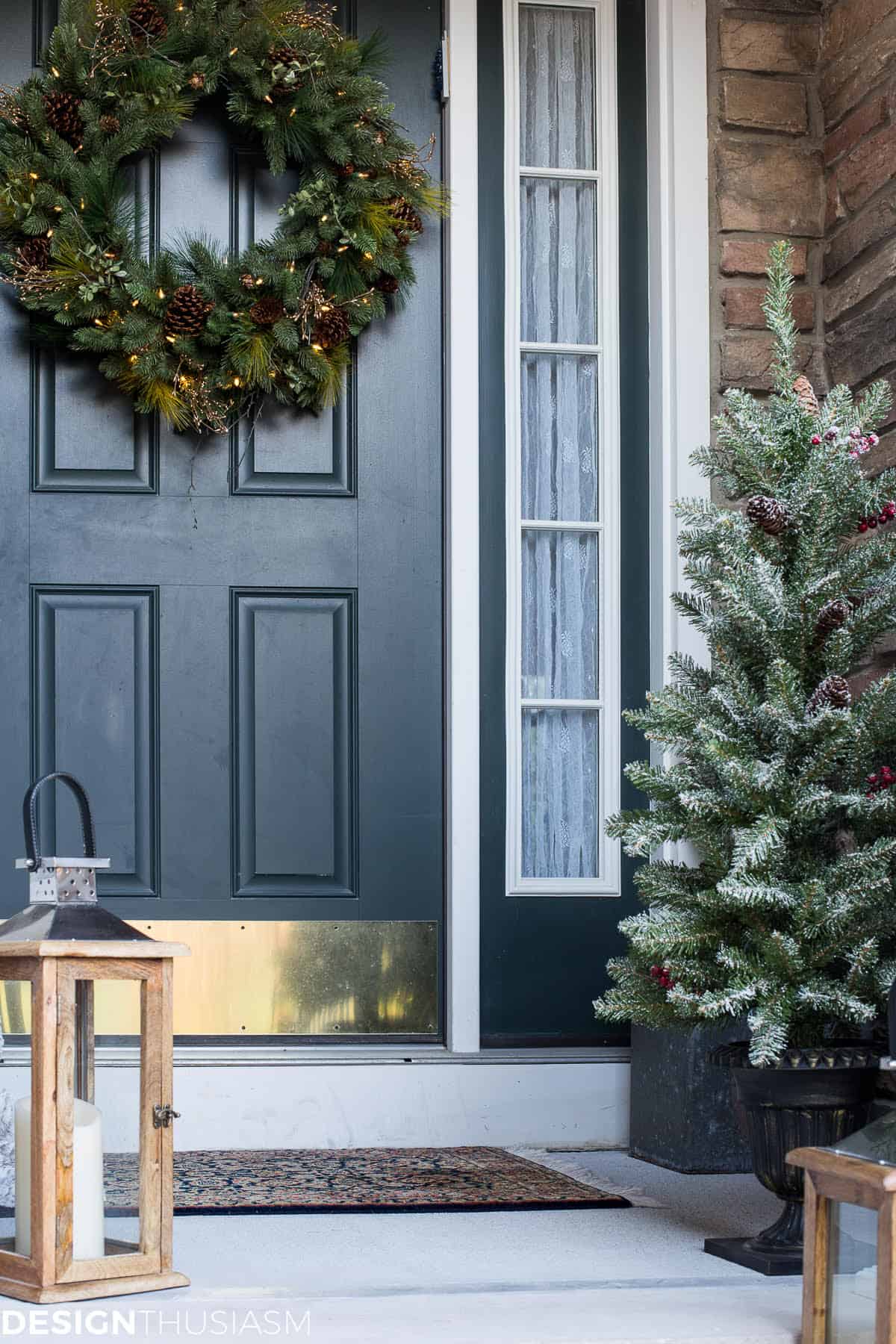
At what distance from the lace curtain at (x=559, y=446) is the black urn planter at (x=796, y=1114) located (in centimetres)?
113

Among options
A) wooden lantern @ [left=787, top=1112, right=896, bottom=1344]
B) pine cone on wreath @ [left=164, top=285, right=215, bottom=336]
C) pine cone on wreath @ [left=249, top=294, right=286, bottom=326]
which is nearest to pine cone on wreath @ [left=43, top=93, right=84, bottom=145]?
pine cone on wreath @ [left=164, top=285, right=215, bottom=336]

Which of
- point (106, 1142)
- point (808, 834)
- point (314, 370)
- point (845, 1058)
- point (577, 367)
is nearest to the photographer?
point (106, 1142)

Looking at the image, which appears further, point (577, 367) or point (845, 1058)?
point (577, 367)

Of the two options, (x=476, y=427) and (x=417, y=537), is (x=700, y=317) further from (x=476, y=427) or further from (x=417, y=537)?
(x=417, y=537)

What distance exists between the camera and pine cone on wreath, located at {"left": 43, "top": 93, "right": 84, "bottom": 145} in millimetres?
2996

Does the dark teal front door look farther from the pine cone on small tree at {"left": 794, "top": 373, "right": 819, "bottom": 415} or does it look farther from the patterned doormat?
the pine cone on small tree at {"left": 794, "top": 373, "right": 819, "bottom": 415}

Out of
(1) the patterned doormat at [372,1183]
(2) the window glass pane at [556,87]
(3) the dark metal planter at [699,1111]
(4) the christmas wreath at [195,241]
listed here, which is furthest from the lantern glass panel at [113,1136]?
(2) the window glass pane at [556,87]

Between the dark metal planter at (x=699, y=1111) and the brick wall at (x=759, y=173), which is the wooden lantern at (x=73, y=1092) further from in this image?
the brick wall at (x=759, y=173)

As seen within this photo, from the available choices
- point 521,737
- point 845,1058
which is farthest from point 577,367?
point 845,1058

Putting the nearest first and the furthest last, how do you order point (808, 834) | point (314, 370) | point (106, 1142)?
point (106, 1142), point (808, 834), point (314, 370)

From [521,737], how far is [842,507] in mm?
1118

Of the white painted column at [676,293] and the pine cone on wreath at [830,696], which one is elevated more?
the white painted column at [676,293]

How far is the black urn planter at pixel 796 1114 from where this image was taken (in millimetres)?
2084

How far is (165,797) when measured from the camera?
310 cm
